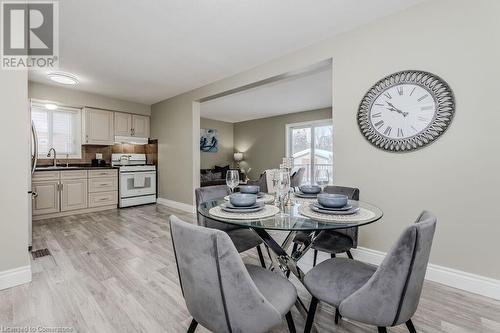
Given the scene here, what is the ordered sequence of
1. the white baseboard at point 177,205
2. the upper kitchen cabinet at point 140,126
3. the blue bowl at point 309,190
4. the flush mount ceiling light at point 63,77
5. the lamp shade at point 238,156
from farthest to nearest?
the lamp shade at point 238,156 → the upper kitchen cabinet at point 140,126 → the white baseboard at point 177,205 → the flush mount ceiling light at point 63,77 → the blue bowl at point 309,190

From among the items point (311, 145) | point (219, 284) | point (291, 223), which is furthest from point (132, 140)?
point (219, 284)

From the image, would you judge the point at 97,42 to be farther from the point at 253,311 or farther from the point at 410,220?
the point at 410,220

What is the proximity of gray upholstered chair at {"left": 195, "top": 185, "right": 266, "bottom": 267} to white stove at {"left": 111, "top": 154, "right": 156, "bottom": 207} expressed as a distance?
3.57m

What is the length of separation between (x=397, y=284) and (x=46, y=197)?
519 centimetres

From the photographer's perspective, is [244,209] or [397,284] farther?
[244,209]

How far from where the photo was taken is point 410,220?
218 cm

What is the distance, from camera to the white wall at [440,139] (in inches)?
71.8

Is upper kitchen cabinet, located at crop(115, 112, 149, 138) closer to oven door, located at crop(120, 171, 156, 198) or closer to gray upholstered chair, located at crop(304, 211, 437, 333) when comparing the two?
oven door, located at crop(120, 171, 156, 198)

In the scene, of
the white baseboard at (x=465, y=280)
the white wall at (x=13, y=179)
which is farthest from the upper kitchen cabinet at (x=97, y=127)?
the white baseboard at (x=465, y=280)

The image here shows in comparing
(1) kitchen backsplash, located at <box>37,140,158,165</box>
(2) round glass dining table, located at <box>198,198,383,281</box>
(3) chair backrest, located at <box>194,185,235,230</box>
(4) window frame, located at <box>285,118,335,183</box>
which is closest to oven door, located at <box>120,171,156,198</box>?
(1) kitchen backsplash, located at <box>37,140,158,165</box>

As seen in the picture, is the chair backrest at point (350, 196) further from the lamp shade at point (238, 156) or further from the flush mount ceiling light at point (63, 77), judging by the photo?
the lamp shade at point (238, 156)

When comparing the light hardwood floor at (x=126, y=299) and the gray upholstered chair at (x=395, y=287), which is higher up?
the gray upholstered chair at (x=395, y=287)

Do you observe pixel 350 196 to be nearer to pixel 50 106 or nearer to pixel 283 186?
pixel 283 186

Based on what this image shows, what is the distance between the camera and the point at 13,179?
1.99m
